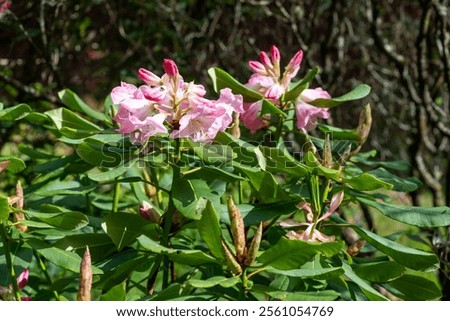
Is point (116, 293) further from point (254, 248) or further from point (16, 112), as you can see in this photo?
point (16, 112)

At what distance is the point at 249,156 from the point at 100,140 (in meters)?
0.39

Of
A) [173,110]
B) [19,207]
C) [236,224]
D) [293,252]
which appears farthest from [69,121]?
[293,252]

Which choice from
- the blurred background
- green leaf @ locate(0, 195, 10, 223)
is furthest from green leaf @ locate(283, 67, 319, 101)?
the blurred background

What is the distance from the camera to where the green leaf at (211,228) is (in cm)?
162

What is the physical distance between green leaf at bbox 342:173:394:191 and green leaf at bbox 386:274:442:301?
27 cm

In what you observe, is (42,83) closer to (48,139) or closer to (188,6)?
(48,139)

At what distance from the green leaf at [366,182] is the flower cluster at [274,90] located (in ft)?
1.02

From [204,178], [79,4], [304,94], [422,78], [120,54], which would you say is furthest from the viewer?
[120,54]

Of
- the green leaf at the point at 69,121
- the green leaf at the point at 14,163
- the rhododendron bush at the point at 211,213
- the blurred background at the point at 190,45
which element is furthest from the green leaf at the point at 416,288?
the blurred background at the point at 190,45

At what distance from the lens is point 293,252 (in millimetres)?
1604

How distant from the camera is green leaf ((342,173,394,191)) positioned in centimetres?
182
